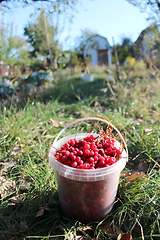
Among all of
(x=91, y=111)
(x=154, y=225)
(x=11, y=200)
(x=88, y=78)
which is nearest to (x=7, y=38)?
(x=88, y=78)

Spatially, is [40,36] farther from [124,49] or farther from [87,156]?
[124,49]

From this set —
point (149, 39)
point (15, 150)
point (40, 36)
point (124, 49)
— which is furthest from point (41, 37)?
point (124, 49)

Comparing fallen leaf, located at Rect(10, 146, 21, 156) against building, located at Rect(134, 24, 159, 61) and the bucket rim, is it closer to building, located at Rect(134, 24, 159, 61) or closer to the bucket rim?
the bucket rim

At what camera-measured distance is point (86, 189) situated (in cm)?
118

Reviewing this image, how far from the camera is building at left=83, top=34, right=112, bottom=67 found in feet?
53.7

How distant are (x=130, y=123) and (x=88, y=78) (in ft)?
15.1

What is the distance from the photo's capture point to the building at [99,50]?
1638 cm

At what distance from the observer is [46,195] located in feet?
5.04

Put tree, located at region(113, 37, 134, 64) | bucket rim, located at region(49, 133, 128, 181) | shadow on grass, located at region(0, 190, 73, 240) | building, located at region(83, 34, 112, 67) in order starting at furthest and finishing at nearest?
tree, located at region(113, 37, 134, 64) → building, located at region(83, 34, 112, 67) → shadow on grass, located at region(0, 190, 73, 240) → bucket rim, located at region(49, 133, 128, 181)

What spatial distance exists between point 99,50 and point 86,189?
66.9 feet

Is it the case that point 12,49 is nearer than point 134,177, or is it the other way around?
point 134,177

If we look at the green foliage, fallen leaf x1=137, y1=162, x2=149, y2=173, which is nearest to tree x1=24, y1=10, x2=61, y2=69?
the green foliage

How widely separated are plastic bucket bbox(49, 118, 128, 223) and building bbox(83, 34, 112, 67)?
52.4 feet

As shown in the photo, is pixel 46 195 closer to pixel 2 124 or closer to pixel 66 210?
pixel 66 210
